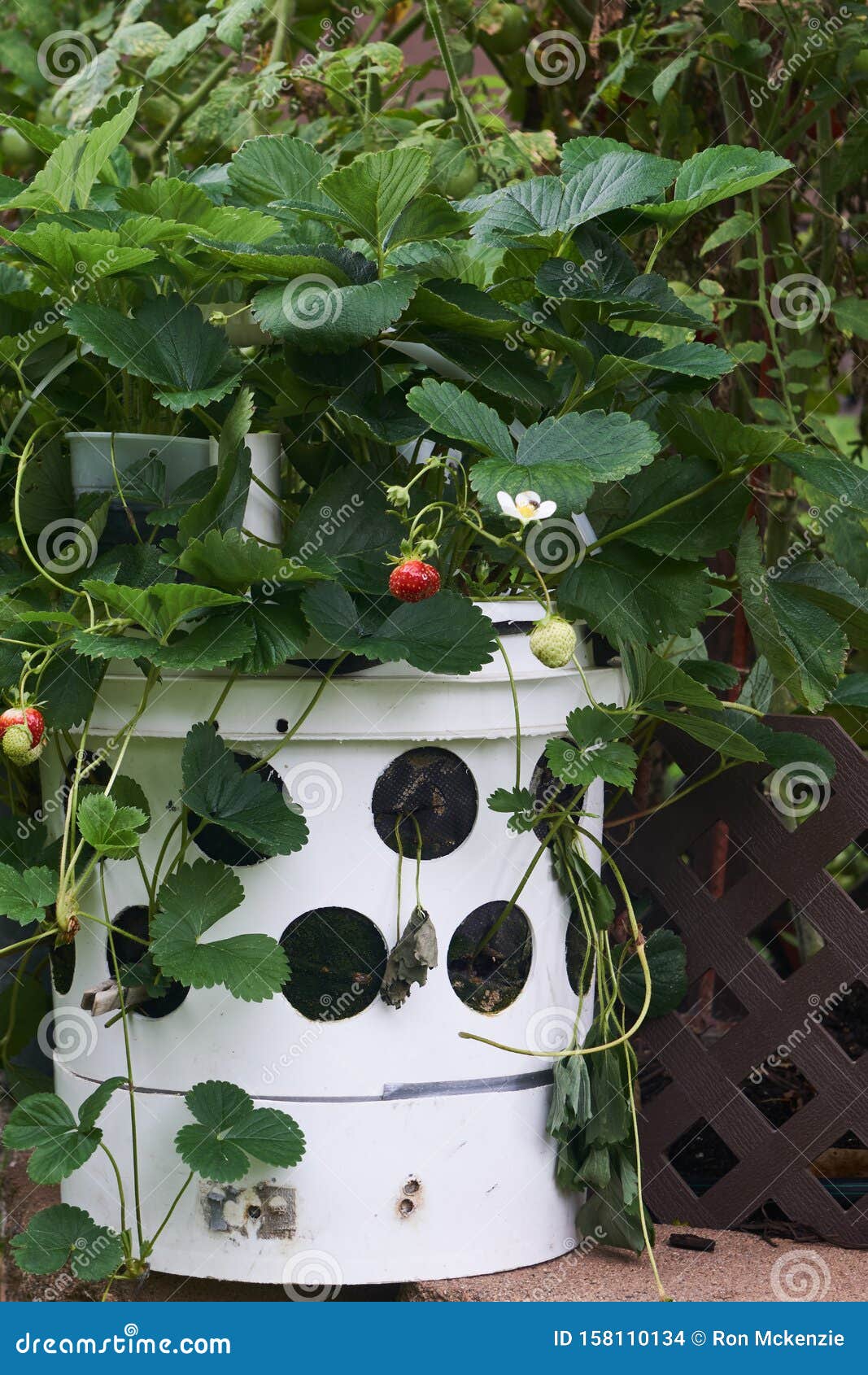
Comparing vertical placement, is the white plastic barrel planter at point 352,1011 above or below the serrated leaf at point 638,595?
below

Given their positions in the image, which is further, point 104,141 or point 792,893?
point 792,893

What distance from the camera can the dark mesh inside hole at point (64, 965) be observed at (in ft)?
3.40

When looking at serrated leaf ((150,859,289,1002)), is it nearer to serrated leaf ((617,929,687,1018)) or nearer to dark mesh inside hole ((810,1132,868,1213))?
serrated leaf ((617,929,687,1018))

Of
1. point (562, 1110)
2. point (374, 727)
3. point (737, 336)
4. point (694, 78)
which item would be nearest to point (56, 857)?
point (374, 727)

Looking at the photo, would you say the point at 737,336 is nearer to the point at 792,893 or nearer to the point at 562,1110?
the point at 792,893

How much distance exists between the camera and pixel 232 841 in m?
0.94

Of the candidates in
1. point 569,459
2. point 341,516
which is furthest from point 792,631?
point 341,516

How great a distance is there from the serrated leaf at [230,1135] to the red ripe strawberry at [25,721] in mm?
264

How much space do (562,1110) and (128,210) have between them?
712mm

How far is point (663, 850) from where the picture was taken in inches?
46.1

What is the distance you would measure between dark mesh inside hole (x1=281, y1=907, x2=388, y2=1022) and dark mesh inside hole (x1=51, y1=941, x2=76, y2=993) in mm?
200

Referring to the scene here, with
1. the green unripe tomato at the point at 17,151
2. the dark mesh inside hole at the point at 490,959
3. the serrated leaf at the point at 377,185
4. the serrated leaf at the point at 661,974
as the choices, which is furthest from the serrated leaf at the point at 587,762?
the green unripe tomato at the point at 17,151

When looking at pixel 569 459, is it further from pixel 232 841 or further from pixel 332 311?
pixel 232 841

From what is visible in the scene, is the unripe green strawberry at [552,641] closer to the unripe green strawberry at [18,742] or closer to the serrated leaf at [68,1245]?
the unripe green strawberry at [18,742]
